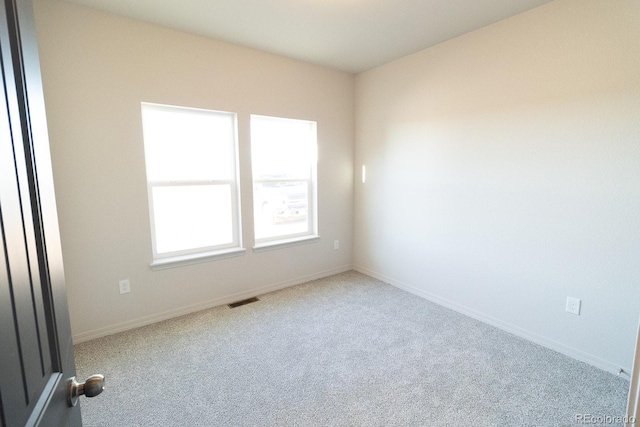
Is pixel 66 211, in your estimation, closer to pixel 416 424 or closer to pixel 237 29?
pixel 237 29

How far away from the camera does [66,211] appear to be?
2.31 meters

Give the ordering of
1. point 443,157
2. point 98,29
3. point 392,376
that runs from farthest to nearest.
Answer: point 443,157
point 98,29
point 392,376

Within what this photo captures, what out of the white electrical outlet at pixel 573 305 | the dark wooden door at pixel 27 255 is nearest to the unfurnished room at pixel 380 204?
the white electrical outlet at pixel 573 305

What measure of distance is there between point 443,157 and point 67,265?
3.45 metres

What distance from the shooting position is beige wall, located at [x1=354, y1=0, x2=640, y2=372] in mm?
1997

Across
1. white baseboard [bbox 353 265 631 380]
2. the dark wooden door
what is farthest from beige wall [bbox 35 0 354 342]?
the dark wooden door

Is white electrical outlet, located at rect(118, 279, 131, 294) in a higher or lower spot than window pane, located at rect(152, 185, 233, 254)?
lower

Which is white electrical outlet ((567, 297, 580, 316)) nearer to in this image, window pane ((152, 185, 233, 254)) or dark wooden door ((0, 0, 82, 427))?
dark wooden door ((0, 0, 82, 427))

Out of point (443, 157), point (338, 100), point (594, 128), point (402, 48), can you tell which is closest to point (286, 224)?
point (338, 100)

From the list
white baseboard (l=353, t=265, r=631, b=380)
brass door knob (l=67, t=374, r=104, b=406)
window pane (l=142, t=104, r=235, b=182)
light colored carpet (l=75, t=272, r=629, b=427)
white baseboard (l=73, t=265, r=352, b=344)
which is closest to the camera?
brass door knob (l=67, t=374, r=104, b=406)

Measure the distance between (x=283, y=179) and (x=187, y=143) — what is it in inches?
43.7

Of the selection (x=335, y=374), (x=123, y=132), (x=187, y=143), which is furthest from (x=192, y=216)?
(x=335, y=374)

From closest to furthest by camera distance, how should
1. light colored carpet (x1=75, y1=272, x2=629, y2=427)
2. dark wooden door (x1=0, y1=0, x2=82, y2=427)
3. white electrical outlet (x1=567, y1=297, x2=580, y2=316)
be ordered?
dark wooden door (x1=0, y1=0, x2=82, y2=427), light colored carpet (x1=75, y1=272, x2=629, y2=427), white electrical outlet (x1=567, y1=297, x2=580, y2=316)

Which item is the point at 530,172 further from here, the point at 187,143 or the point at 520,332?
the point at 187,143
